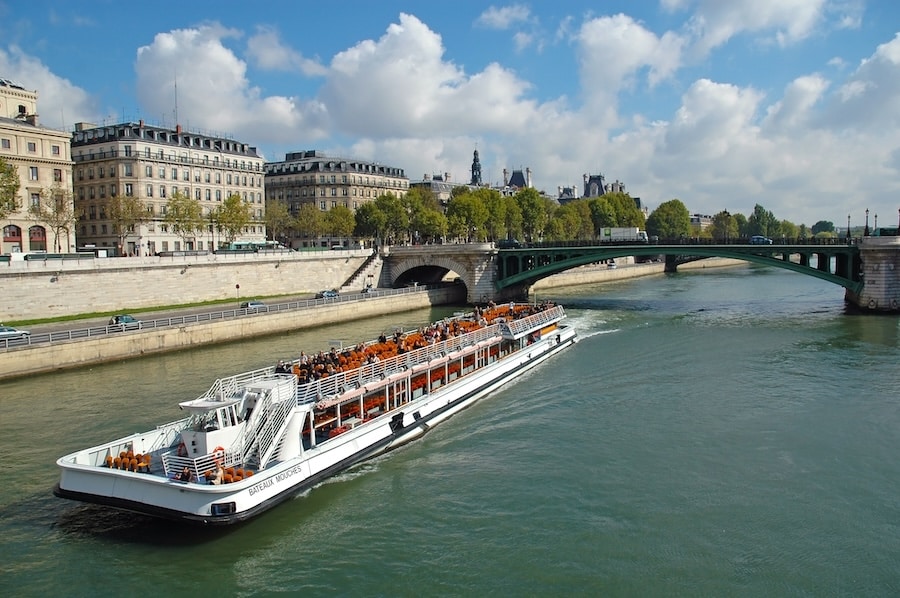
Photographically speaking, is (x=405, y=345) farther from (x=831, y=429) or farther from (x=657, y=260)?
(x=657, y=260)

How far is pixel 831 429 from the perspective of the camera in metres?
22.9

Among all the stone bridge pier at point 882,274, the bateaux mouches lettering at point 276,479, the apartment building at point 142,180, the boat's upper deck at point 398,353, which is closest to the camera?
the bateaux mouches lettering at point 276,479

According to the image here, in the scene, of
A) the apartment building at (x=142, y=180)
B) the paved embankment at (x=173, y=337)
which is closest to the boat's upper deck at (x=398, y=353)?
the paved embankment at (x=173, y=337)

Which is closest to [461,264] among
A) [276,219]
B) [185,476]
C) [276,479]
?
[276,219]

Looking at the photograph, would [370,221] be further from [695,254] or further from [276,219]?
[695,254]

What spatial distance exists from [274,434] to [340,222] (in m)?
67.5

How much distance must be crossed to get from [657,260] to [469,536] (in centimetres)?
10147

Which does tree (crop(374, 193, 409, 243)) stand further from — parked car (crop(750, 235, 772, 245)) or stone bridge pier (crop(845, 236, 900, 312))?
stone bridge pier (crop(845, 236, 900, 312))

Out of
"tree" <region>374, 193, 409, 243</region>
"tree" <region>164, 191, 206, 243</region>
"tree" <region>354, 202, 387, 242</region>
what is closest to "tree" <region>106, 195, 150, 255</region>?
"tree" <region>164, 191, 206, 243</region>

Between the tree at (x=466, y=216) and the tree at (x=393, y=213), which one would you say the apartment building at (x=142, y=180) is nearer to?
the tree at (x=393, y=213)

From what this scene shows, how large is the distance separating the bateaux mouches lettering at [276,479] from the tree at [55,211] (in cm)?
4222

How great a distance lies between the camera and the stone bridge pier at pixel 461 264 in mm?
62688

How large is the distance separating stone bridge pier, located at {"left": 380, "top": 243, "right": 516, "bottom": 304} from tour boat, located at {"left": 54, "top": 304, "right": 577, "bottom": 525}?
114 feet

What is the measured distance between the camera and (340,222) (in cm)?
8425
